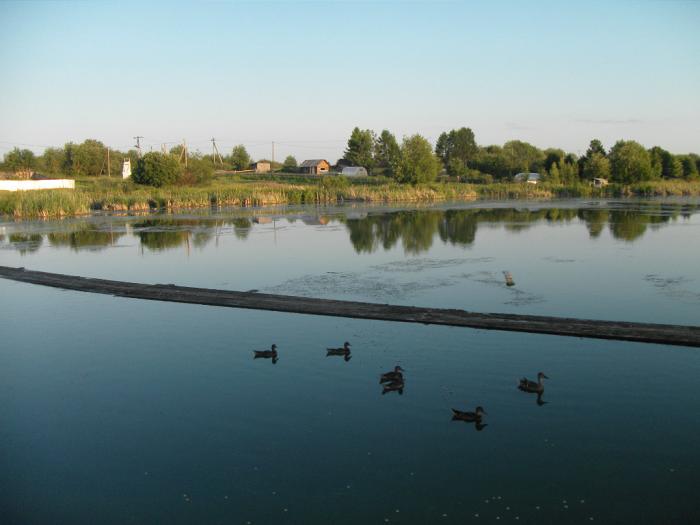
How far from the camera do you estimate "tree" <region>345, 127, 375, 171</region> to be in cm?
11962

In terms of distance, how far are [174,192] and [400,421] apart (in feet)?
194

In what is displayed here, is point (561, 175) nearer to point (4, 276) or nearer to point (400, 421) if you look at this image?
point (4, 276)

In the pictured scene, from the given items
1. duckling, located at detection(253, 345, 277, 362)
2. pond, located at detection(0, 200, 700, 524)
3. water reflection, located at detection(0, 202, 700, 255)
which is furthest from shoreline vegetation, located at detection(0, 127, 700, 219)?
duckling, located at detection(253, 345, 277, 362)

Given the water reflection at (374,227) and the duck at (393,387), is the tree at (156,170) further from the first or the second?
the duck at (393,387)

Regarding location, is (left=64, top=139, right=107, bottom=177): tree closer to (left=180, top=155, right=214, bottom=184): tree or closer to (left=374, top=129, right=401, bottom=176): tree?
(left=180, top=155, right=214, bottom=184): tree

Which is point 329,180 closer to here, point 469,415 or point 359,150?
point 359,150

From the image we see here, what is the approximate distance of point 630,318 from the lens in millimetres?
14836

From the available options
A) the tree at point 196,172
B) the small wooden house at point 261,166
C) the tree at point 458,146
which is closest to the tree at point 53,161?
the tree at point 196,172

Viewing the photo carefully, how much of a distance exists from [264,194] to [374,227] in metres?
30.3

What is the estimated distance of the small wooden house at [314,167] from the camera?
366 ft

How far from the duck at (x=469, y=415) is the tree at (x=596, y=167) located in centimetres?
8886

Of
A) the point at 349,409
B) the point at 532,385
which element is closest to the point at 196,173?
the point at 349,409

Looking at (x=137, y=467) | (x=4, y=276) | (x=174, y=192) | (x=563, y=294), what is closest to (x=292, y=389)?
(x=137, y=467)

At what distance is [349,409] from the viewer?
10.0 m
